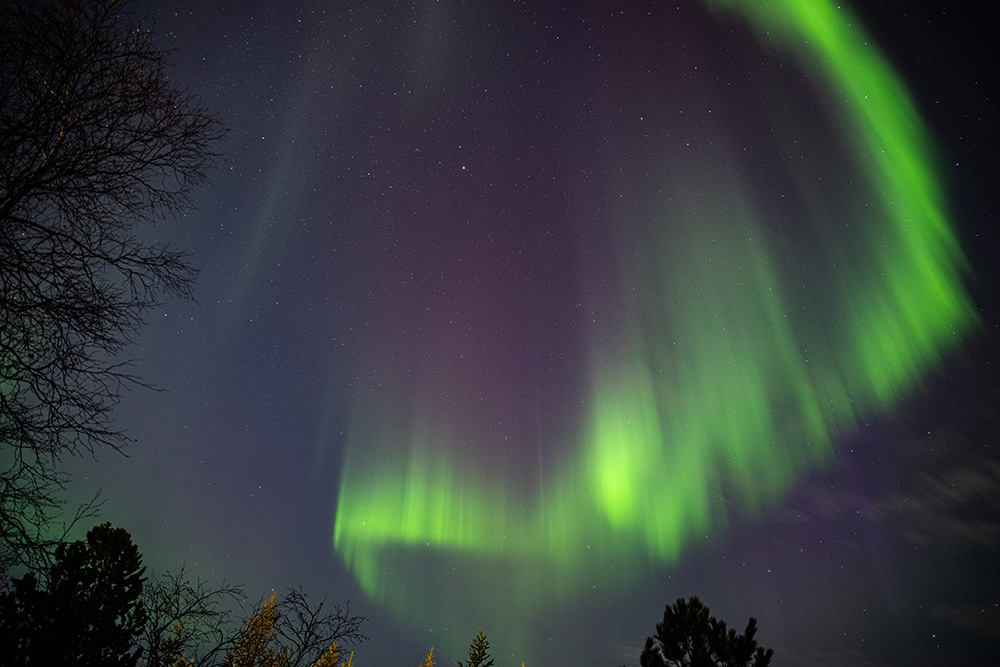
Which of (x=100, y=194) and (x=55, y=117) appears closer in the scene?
(x=55, y=117)

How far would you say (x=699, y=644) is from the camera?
12.7 metres

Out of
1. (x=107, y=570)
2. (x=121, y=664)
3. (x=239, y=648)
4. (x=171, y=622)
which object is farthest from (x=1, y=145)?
(x=239, y=648)

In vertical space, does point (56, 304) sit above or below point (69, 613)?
above

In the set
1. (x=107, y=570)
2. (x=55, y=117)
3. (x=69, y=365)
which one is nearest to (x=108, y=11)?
→ (x=55, y=117)

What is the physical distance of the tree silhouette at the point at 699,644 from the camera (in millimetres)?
12469

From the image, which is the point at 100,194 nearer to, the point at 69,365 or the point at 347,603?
the point at 69,365

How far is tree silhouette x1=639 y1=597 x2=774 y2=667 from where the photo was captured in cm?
1247

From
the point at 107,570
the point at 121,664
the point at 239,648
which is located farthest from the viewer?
the point at 239,648

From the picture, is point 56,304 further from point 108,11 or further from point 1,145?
point 108,11

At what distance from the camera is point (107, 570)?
38.7 ft

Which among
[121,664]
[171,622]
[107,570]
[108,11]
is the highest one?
[108,11]

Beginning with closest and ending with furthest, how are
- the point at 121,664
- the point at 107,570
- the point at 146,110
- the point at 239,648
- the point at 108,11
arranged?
the point at 108,11
the point at 146,110
the point at 121,664
the point at 107,570
the point at 239,648

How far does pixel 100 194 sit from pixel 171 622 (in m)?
14.5

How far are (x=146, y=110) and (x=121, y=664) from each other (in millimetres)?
12938
